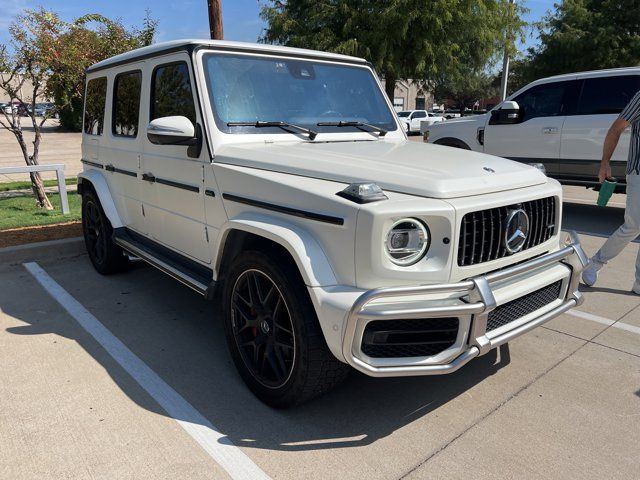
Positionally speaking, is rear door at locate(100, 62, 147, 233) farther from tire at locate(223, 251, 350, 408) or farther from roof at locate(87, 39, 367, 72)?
tire at locate(223, 251, 350, 408)

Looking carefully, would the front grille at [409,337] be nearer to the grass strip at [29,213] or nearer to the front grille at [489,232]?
the front grille at [489,232]

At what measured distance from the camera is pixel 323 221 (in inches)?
98.0

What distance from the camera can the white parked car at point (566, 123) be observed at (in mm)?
7285

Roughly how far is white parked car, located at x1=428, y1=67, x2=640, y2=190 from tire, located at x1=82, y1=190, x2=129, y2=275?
5.87 meters

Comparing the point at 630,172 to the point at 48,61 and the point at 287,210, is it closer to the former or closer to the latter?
the point at 287,210

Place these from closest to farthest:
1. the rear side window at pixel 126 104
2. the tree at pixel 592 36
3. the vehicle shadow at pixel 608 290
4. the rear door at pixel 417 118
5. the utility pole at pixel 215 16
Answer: the rear side window at pixel 126 104, the vehicle shadow at pixel 608 290, the utility pole at pixel 215 16, the tree at pixel 592 36, the rear door at pixel 417 118

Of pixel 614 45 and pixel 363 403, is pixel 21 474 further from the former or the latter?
pixel 614 45

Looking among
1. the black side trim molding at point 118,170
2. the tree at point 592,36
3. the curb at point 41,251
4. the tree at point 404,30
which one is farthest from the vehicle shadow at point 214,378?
the tree at point 592,36

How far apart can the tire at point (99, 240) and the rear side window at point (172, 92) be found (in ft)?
5.04

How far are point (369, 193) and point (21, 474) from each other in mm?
2106

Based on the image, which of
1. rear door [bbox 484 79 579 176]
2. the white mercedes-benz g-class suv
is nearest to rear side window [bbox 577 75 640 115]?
rear door [bbox 484 79 579 176]

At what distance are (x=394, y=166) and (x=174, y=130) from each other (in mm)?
1376

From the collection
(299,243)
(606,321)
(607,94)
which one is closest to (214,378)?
(299,243)

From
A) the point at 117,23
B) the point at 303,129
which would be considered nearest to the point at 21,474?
the point at 303,129
